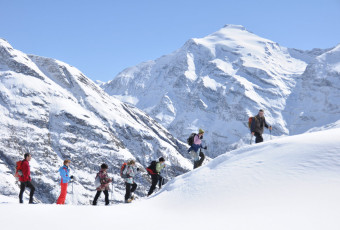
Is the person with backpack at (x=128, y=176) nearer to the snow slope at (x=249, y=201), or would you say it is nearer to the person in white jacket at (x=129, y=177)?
the person in white jacket at (x=129, y=177)

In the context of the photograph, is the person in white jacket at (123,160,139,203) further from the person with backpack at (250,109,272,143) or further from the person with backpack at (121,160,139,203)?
the person with backpack at (250,109,272,143)

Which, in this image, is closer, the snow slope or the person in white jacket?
the snow slope

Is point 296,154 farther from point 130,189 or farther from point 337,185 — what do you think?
A: point 130,189

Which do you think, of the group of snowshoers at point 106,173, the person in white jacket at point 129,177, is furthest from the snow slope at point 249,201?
the person in white jacket at point 129,177

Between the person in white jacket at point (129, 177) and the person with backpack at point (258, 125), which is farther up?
the person with backpack at point (258, 125)

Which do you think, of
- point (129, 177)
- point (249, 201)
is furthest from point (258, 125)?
point (249, 201)

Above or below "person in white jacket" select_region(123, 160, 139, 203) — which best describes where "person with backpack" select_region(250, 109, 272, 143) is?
above

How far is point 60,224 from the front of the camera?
10.8m

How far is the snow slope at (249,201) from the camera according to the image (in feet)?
32.3

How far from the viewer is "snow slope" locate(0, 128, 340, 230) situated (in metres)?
9.84

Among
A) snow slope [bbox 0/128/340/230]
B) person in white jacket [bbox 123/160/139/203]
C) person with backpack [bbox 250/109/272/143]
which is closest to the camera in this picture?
snow slope [bbox 0/128/340/230]

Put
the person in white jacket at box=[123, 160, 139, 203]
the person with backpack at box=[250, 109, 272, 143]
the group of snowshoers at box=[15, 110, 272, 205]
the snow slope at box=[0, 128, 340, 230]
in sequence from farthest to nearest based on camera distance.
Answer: the person with backpack at box=[250, 109, 272, 143]
the person in white jacket at box=[123, 160, 139, 203]
the group of snowshoers at box=[15, 110, 272, 205]
the snow slope at box=[0, 128, 340, 230]

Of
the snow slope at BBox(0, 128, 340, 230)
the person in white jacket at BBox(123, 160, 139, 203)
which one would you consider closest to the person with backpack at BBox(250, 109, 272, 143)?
the snow slope at BBox(0, 128, 340, 230)

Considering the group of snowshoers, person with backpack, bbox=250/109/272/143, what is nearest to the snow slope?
the group of snowshoers
